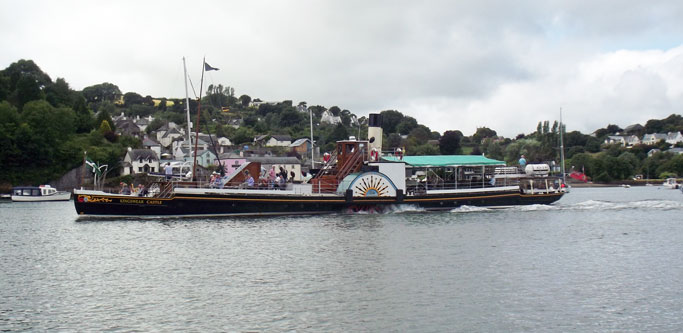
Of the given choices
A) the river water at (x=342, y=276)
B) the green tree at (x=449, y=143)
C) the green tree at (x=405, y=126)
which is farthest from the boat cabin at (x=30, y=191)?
the green tree at (x=405, y=126)

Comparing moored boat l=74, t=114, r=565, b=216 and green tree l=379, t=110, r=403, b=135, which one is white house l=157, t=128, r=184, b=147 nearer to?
green tree l=379, t=110, r=403, b=135

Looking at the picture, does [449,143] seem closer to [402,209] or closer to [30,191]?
[30,191]

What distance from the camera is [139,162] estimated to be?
9888cm

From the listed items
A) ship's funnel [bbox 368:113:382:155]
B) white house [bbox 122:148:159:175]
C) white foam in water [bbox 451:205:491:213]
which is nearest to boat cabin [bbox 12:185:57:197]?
white house [bbox 122:148:159:175]

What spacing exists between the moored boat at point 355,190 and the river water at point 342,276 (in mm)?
2071

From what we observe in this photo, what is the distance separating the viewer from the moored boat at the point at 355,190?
135ft

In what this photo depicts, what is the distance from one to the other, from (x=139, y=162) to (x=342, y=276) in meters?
82.0

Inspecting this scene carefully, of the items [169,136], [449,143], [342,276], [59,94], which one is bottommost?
[342,276]

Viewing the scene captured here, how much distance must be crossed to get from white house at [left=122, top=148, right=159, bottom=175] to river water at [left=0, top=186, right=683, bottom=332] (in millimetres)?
59032

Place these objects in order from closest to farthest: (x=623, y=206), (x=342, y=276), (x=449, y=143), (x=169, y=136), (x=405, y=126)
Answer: (x=342, y=276), (x=623, y=206), (x=449, y=143), (x=169, y=136), (x=405, y=126)

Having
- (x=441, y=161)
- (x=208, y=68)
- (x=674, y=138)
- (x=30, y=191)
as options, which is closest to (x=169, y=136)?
(x=30, y=191)

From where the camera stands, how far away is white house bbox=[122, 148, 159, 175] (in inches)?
3839

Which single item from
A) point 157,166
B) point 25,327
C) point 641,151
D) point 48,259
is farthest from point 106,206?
point 641,151

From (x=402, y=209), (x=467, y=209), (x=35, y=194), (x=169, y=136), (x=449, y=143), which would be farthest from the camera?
(x=169, y=136)
